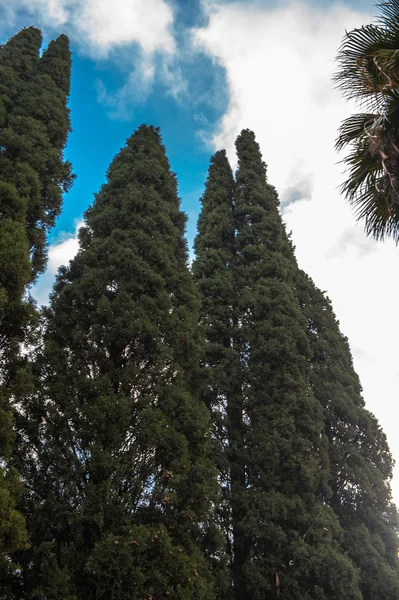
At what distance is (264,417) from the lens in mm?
10555

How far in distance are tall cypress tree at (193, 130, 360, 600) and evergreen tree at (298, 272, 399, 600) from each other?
1.12 metres

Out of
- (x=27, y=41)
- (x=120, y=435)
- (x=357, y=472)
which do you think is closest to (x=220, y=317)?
(x=357, y=472)

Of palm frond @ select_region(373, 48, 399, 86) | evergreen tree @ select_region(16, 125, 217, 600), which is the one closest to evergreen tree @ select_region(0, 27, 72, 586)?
evergreen tree @ select_region(16, 125, 217, 600)

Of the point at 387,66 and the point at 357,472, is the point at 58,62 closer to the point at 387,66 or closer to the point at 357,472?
the point at 387,66

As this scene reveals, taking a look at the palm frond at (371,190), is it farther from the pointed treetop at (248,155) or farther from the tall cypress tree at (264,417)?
the pointed treetop at (248,155)

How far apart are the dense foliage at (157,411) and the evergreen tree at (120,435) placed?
0.03m

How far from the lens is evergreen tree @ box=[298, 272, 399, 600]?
10359 millimetres

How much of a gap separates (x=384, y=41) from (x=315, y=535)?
947cm

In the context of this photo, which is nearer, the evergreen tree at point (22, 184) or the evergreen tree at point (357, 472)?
the evergreen tree at point (22, 184)

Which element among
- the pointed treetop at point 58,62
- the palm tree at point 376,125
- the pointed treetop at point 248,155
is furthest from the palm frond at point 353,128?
the pointed treetop at point 248,155

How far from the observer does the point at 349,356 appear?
603 inches

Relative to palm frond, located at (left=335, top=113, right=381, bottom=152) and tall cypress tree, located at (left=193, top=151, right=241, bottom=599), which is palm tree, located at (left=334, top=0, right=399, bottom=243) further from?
tall cypress tree, located at (left=193, top=151, right=241, bottom=599)

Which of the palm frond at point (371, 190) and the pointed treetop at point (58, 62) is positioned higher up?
the pointed treetop at point (58, 62)

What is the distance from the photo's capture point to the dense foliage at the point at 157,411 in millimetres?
5871
